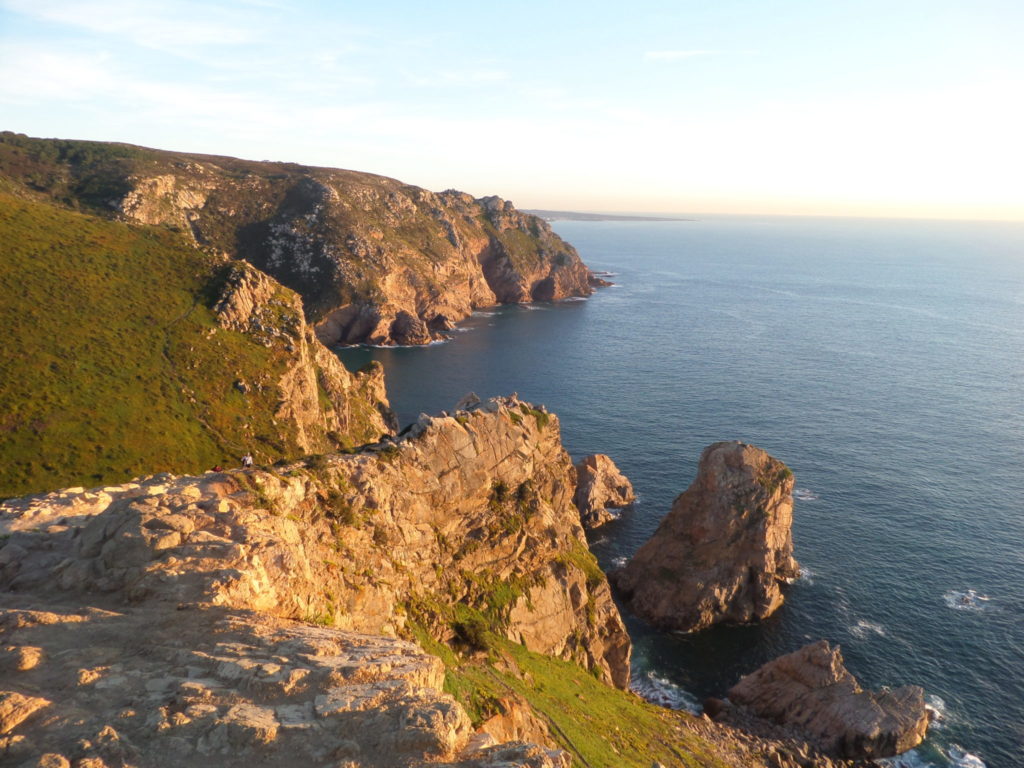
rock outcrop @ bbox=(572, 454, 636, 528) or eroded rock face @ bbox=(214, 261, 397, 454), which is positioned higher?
eroded rock face @ bbox=(214, 261, 397, 454)

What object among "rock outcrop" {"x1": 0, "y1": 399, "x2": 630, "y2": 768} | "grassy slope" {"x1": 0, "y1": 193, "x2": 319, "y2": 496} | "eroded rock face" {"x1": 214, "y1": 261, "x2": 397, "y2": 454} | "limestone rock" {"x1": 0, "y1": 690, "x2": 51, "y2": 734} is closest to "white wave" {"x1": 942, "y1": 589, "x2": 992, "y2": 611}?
"rock outcrop" {"x1": 0, "y1": 399, "x2": 630, "y2": 768}

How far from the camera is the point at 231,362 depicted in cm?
7619

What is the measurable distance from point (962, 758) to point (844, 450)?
2225 inches

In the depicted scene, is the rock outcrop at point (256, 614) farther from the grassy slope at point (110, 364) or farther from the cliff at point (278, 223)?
the cliff at point (278, 223)

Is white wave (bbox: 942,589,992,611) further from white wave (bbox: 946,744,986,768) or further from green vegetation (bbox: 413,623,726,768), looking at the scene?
green vegetation (bbox: 413,623,726,768)

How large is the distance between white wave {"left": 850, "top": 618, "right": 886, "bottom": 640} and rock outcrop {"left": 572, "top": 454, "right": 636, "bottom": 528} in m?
30.4

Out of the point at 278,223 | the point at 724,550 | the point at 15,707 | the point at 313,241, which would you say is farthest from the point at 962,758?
the point at 278,223

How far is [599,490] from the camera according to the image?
80.8 meters

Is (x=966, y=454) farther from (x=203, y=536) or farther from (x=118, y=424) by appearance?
(x=118, y=424)

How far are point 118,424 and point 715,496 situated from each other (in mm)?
62630

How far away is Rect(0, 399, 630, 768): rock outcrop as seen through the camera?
12.8 m

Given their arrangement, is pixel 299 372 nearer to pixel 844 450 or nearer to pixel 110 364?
pixel 110 364

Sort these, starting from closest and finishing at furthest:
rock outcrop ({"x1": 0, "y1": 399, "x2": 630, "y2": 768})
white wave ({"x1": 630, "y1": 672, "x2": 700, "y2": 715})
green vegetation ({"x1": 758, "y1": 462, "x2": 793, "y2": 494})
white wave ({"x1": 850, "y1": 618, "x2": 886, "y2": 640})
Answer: rock outcrop ({"x1": 0, "y1": 399, "x2": 630, "y2": 768}) < white wave ({"x1": 630, "y1": 672, "x2": 700, "y2": 715}) < white wave ({"x1": 850, "y1": 618, "x2": 886, "y2": 640}) < green vegetation ({"x1": 758, "y1": 462, "x2": 793, "y2": 494})

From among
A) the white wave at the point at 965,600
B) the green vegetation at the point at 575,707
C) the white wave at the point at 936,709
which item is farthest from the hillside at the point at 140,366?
the white wave at the point at 965,600
